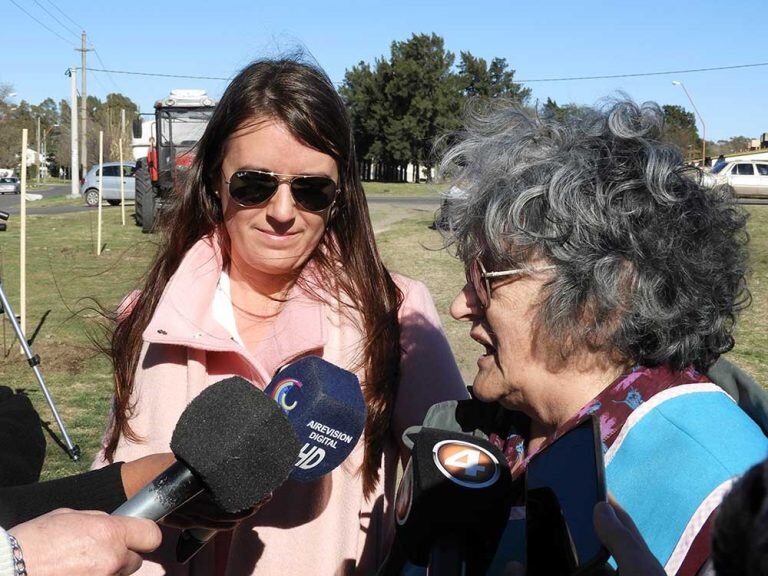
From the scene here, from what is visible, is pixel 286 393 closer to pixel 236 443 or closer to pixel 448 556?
pixel 236 443

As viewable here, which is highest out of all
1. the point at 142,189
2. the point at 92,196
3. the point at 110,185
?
the point at 110,185

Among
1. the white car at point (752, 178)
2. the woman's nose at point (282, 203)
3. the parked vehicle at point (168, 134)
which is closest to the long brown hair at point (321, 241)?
the woman's nose at point (282, 203)

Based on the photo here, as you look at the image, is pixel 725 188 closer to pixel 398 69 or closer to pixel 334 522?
pixel 334 522

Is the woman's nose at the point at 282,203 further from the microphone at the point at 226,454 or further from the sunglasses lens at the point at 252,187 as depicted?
the microphone at the point at 226,454

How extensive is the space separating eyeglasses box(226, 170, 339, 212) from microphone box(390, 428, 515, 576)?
1.04 m

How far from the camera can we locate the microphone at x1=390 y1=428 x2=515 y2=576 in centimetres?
129

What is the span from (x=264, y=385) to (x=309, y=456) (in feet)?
1.44

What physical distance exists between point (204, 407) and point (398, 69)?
53.1 m

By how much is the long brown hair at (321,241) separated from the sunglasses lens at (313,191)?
0.30 feet

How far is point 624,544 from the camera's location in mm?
1035

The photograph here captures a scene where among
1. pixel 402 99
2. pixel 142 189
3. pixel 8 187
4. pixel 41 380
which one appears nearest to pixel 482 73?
pixel 402 99

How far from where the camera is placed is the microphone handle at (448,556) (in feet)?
4.16

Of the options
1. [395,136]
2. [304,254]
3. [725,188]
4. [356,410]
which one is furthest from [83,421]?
[395,136]

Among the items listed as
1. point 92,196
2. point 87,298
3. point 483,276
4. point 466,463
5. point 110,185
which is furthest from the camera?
point 92,196
